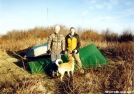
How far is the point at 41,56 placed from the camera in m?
9.89

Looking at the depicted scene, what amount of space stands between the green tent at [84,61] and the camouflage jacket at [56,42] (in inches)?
36.2

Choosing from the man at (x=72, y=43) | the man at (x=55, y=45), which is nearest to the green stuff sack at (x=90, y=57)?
the man at (x=72, y=43)

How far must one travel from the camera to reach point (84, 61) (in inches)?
288

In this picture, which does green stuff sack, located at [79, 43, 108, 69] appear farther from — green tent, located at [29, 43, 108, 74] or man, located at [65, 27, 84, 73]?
man, located at [65, 27, 84, 73]

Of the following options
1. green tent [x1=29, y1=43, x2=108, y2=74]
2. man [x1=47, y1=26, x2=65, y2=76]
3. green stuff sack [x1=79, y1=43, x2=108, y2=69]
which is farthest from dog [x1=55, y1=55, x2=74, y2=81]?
green stuff sack [x1=79, y1=43, x2=108, y2=69]

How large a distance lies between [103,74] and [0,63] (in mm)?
5117

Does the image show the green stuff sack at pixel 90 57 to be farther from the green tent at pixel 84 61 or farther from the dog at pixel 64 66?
the dog at pixel 64 66

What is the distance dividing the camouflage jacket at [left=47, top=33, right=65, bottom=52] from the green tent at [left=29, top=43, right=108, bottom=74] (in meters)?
0.92

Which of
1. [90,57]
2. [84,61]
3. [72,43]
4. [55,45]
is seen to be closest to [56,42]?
[55,45]

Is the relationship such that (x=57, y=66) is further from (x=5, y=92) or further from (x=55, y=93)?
(x=5, y=92)

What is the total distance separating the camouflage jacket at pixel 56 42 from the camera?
19.9 feet

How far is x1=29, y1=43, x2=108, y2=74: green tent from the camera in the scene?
6.99 m

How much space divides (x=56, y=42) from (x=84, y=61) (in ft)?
5.61

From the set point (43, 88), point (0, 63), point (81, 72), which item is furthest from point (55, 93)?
point (0, 63)
